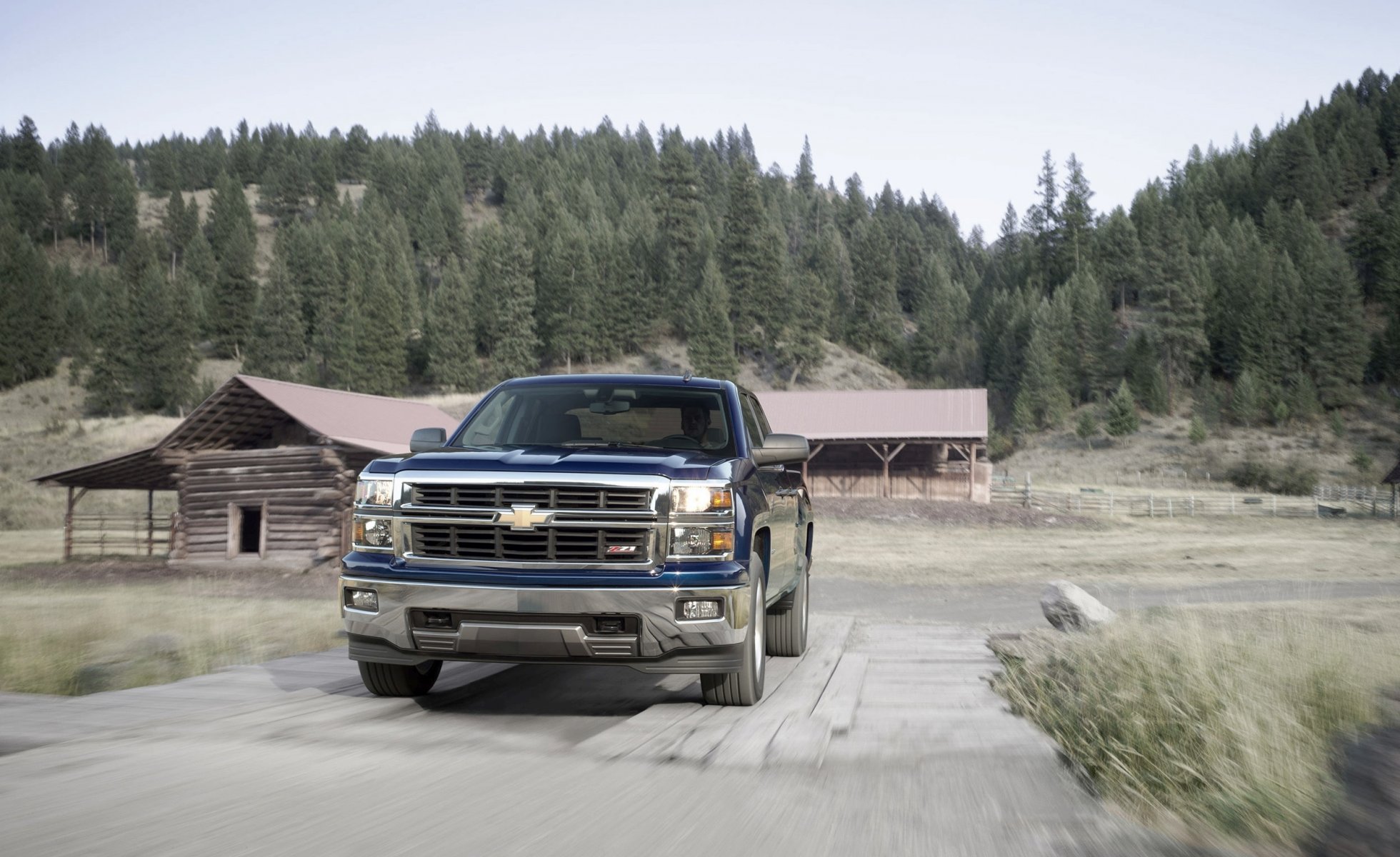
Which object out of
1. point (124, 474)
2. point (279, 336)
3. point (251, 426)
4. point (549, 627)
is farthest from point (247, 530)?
point (279, 336)

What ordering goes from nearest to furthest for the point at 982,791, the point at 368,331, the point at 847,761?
the point at 982,791, the point at 847,761, the point at 368,331

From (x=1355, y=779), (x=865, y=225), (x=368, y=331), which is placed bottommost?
(x=1355, y=779)

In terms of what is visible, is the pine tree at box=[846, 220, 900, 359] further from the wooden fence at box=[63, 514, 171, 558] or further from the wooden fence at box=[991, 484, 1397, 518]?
the wooden fence at box=[63, 514, 171, 558]

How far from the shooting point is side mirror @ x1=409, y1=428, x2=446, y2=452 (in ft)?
22.6

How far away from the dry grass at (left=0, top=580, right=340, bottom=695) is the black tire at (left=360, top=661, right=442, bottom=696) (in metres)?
2.92

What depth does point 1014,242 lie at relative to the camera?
16588cm

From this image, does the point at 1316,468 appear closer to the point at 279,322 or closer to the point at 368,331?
the point at 368,331

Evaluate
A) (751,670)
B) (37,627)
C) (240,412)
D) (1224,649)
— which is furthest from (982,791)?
(240,412)

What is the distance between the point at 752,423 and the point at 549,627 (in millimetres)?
3204

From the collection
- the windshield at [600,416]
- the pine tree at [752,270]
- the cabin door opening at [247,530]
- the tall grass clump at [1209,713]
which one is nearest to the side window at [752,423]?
the windshield at [600,416]

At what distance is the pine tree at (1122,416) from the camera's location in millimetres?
98438

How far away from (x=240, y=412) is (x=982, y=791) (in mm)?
32947

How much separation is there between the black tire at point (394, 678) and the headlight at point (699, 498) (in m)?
1.94

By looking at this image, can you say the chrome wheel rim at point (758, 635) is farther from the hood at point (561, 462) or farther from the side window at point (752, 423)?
the side window at point (752, 423)
